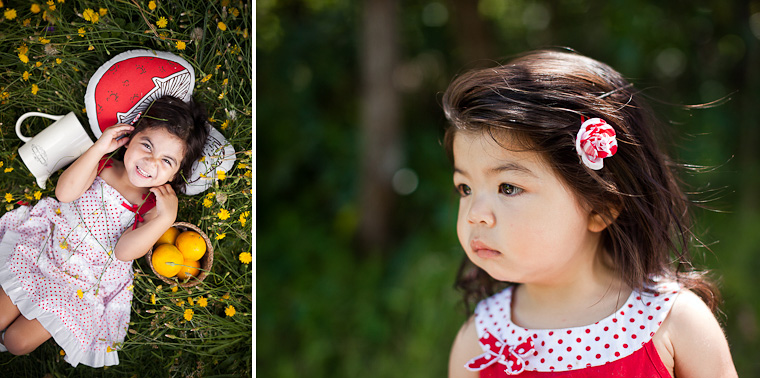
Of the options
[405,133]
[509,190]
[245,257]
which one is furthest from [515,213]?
[405,133]

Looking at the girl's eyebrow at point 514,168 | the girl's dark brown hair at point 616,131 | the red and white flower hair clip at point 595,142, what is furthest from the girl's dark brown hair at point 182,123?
the red and white flower hair clip at point 595,142

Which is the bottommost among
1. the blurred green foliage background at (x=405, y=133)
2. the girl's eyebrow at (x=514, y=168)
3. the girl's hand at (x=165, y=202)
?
the blurred green foliage background at (x=405, y=133)

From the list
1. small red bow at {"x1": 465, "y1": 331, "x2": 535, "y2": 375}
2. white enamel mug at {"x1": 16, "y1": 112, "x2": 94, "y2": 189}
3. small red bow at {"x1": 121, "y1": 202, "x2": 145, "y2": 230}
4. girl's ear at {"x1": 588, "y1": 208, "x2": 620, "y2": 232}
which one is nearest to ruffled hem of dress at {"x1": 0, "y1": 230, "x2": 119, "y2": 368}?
white enamel mug at {"x1": 16, "y1": 112, "x2": 94, "y2": 189}

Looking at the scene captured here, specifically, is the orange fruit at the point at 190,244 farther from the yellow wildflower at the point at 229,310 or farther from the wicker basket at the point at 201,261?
the yellow wildflower at the point at 229,310

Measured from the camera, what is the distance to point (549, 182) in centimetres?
99

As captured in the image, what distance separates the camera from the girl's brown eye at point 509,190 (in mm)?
1005

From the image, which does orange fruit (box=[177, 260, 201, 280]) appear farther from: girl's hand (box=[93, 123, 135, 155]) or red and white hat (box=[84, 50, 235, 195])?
girl's hand (box=[93, 123, 135, 155])

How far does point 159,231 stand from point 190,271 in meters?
0.11

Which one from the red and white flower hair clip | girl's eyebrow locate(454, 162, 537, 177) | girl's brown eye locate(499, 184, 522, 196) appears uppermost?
the red and white flower hair clip

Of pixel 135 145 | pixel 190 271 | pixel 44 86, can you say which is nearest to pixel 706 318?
pixel 190 271

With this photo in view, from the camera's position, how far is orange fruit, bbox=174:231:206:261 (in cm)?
Result: 133

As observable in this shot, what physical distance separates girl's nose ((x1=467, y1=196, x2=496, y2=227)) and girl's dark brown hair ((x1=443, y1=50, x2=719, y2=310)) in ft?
0.33

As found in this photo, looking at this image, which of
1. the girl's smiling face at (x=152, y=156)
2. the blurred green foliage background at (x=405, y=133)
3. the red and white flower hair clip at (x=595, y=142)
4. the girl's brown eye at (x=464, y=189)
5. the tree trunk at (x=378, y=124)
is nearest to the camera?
the red and white flower hair clip at (x=595, y=142)

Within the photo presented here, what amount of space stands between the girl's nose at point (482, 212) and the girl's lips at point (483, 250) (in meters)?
0.04
